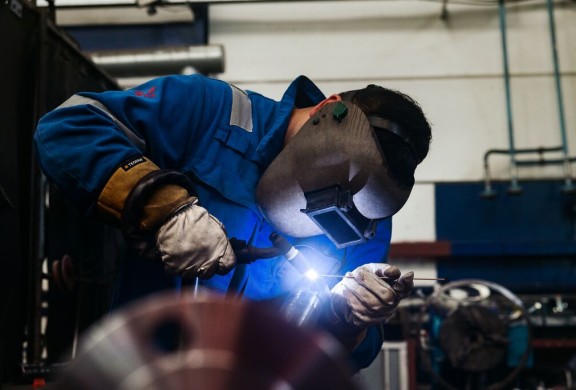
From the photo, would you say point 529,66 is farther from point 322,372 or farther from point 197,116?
point 322,372

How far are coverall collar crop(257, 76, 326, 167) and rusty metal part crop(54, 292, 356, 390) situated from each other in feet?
2.88

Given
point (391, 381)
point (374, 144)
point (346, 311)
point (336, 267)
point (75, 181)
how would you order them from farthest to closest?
1. point (391, 381)
2. point (336, 267)
3. point (346, 311)
4. point (374, 144)
5. point (75, 181)

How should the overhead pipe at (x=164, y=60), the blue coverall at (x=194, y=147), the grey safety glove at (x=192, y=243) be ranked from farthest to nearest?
1. the overhead pipe at (x=164, y=60)
2. the blue coverall at (x=194, y=147)
3. the grey safety glove at (x=192, y=243)

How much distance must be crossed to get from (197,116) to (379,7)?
12.6 feet

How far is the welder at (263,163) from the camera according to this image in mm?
1322

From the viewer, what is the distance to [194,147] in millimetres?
1547

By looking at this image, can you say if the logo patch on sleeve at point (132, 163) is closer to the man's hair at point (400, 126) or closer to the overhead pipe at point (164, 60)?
the man's hair at point (400, 126)

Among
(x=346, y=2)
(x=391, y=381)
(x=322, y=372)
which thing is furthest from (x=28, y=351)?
(x=346, y=2)

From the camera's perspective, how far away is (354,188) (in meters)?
1.45

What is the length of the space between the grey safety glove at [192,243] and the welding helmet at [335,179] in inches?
11.8

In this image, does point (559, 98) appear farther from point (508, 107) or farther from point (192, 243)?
point (192, 243)

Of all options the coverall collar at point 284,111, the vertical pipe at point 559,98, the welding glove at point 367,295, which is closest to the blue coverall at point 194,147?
the coverall collar at point 284,111

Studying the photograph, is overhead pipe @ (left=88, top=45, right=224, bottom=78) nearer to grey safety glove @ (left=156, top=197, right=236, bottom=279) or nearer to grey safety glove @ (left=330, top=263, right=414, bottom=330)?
grey safety glove @ (left=330, top=263, right=414, bottom=330)

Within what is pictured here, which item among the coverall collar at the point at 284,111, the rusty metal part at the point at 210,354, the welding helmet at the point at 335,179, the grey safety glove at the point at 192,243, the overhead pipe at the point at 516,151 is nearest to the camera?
the rusty metal part at the point at 210,354
